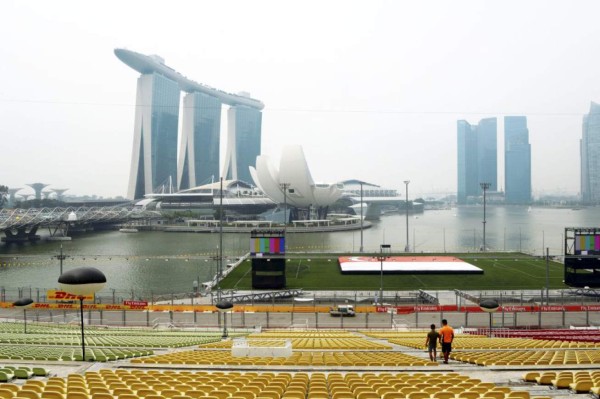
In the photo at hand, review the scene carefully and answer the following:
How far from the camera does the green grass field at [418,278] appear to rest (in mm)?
28328

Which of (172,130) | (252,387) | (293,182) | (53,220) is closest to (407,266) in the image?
(252,387)

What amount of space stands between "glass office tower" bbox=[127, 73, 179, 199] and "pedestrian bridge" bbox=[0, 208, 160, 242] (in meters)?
46.0

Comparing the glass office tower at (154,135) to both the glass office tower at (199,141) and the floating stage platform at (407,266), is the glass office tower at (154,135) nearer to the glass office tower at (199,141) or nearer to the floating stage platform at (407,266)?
the glass office tower at (199,141)

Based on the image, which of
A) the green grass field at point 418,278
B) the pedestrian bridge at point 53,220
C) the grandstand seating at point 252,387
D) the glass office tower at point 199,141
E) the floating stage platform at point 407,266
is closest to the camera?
the grandstand seating at point 252,387

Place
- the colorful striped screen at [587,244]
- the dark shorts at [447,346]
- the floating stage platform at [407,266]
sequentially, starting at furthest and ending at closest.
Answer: the floating stage platform at [407,266], the colorful striped screen at [587,244], the dark shorts at [447,346]

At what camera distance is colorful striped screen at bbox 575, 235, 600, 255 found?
2816cm

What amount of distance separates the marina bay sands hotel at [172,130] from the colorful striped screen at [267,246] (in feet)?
370

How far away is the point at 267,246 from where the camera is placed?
28.5 m

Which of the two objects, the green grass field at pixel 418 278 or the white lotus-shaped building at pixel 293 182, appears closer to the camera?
the green grass field at pixel 418 278

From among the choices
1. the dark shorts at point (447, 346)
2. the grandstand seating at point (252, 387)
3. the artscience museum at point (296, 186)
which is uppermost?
the artscience museum at point (296, 186)

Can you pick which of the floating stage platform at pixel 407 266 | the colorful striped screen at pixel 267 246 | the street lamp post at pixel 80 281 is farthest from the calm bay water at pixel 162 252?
the street lamp post at pixel 80 281

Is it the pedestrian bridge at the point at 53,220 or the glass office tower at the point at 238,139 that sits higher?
the glass office tower at the point at 238,139

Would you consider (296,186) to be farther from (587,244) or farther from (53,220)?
(587,244)

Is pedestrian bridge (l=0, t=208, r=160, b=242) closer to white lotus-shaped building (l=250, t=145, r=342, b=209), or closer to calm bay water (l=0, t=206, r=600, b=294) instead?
calm bay water (l=0, t=206, r=600, b=294)
